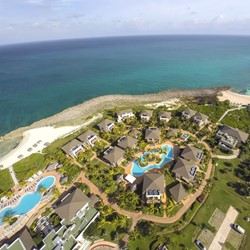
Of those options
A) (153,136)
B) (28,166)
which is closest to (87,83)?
(28,166)

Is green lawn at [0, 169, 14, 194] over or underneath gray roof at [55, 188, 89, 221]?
underneath

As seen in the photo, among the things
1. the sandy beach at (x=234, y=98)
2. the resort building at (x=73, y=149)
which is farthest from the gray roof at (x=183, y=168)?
the sandy beach at (x=234, y=98)

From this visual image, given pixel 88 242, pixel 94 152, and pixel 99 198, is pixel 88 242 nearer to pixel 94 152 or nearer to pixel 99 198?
pixel 99 198

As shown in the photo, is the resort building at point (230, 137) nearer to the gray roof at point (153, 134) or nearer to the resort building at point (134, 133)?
the gray roof at point (153, 134)

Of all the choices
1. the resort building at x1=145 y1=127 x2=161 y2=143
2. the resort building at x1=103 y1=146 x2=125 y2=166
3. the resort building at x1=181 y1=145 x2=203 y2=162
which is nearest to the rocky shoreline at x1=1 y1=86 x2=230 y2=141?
the resort building at x1=103 y1=146 x2=125 y2=166

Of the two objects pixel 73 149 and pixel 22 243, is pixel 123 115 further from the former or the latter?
pixel 22 243

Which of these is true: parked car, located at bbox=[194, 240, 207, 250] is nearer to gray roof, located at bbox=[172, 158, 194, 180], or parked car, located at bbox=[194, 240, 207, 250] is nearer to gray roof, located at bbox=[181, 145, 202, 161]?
gray roof, located at bbox=[172, 158, 194, 180]
